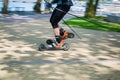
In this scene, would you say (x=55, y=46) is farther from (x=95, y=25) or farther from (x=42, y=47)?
(x=95, y=25)

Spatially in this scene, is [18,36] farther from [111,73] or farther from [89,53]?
[111,73]

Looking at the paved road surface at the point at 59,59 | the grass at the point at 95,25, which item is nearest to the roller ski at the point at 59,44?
the paved road surface at the point at 59,59

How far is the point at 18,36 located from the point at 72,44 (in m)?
2.28

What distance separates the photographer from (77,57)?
8.12m

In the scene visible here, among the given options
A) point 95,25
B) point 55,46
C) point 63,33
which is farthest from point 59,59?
point 95,25

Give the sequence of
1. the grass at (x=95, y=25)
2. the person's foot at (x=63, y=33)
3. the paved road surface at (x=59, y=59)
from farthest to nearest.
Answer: the grass at (x=95, y=25)
the person's foot at (x=63, y=33)
the paved road surface at (x=59, y=59)

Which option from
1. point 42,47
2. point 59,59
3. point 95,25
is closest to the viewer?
point 59,59

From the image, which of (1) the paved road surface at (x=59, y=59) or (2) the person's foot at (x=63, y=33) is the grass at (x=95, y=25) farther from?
(2) the person's foot at (x=63, y=33)

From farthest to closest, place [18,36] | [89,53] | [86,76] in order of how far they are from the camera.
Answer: [18,36], [89,53], [86,76]

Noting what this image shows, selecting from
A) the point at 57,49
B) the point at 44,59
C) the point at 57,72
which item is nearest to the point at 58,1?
the point at 57,49

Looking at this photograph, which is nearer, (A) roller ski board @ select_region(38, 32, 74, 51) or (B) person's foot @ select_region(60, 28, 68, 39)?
(A) roller ski board @ select_region(38, 32, 74, 51)

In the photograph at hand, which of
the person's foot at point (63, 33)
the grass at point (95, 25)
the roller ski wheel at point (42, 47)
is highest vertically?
the person's foot at point (63, 33)

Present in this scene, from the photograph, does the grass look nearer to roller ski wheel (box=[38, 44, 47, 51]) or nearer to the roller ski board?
the roller ski board

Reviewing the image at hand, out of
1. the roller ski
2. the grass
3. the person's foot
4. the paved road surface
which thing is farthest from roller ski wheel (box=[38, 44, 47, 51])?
the grass
